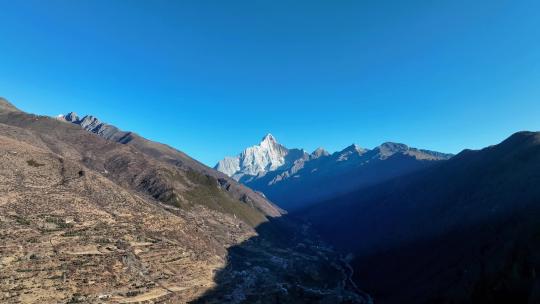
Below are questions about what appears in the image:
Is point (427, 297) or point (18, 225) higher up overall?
point (18, 225)

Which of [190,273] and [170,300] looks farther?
[190,273]

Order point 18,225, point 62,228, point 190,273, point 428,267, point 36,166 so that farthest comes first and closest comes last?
point 428,267 < point 36,166 < point 190,273 < point 62,228 < point 18,225

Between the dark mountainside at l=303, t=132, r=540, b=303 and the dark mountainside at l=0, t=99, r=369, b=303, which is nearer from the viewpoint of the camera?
the dark mountainside at l=0, t=99, r=369, b=303

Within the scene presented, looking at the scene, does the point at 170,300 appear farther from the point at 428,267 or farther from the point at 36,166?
the point at 428,267

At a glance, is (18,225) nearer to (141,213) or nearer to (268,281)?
(141,213)

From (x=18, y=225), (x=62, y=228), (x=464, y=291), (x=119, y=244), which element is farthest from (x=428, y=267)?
(x=18, y=225)

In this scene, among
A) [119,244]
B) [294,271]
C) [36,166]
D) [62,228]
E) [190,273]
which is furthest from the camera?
[294,271]

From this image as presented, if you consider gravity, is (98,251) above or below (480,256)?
above

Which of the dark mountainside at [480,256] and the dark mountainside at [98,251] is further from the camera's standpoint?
the dark mountainside at [480,256]

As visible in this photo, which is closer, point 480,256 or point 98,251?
point 98,251

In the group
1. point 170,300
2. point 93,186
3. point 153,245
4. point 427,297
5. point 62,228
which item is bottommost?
point 427,297
